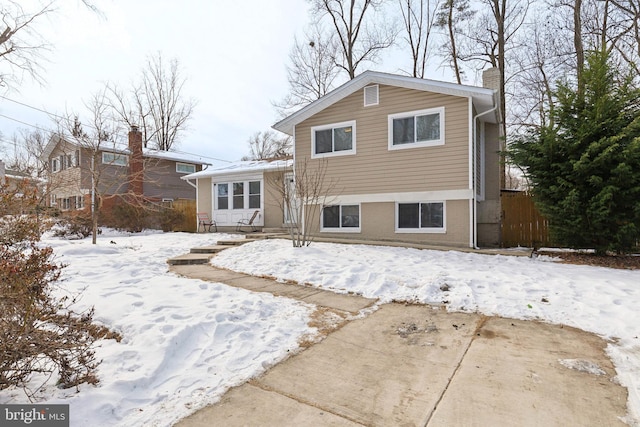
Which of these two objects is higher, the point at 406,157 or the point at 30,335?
the point at 406,157

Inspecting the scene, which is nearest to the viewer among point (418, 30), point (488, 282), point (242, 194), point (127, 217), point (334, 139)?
point (488, 282)

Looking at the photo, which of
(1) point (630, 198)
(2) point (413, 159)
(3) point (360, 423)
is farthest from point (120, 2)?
(1) point (630, 198)

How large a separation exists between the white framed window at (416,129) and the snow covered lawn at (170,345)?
692 centimetres

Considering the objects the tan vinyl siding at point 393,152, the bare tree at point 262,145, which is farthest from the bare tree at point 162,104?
the tan vinyl siding at point 393,152

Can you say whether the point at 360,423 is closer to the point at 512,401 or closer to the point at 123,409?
the point at 512,401

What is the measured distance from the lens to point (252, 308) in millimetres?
4062

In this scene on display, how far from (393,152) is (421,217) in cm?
216

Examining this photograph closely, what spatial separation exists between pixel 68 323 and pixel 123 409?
1083 millimetres

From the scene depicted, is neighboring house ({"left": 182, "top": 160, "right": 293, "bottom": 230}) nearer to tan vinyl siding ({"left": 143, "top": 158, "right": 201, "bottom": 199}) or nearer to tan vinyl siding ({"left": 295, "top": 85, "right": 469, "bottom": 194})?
tan vinyl siding ({"left": 295, "top": 85, "right": 469, "bottom": 194})

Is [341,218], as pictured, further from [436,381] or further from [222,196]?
[436,381]

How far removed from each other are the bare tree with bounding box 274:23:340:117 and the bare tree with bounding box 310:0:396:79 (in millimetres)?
895

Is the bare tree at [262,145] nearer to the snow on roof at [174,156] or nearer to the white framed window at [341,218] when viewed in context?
the snow on roof at [174,156]

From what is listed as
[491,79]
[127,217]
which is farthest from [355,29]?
[127,217]

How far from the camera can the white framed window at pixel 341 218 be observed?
10.6 meters
